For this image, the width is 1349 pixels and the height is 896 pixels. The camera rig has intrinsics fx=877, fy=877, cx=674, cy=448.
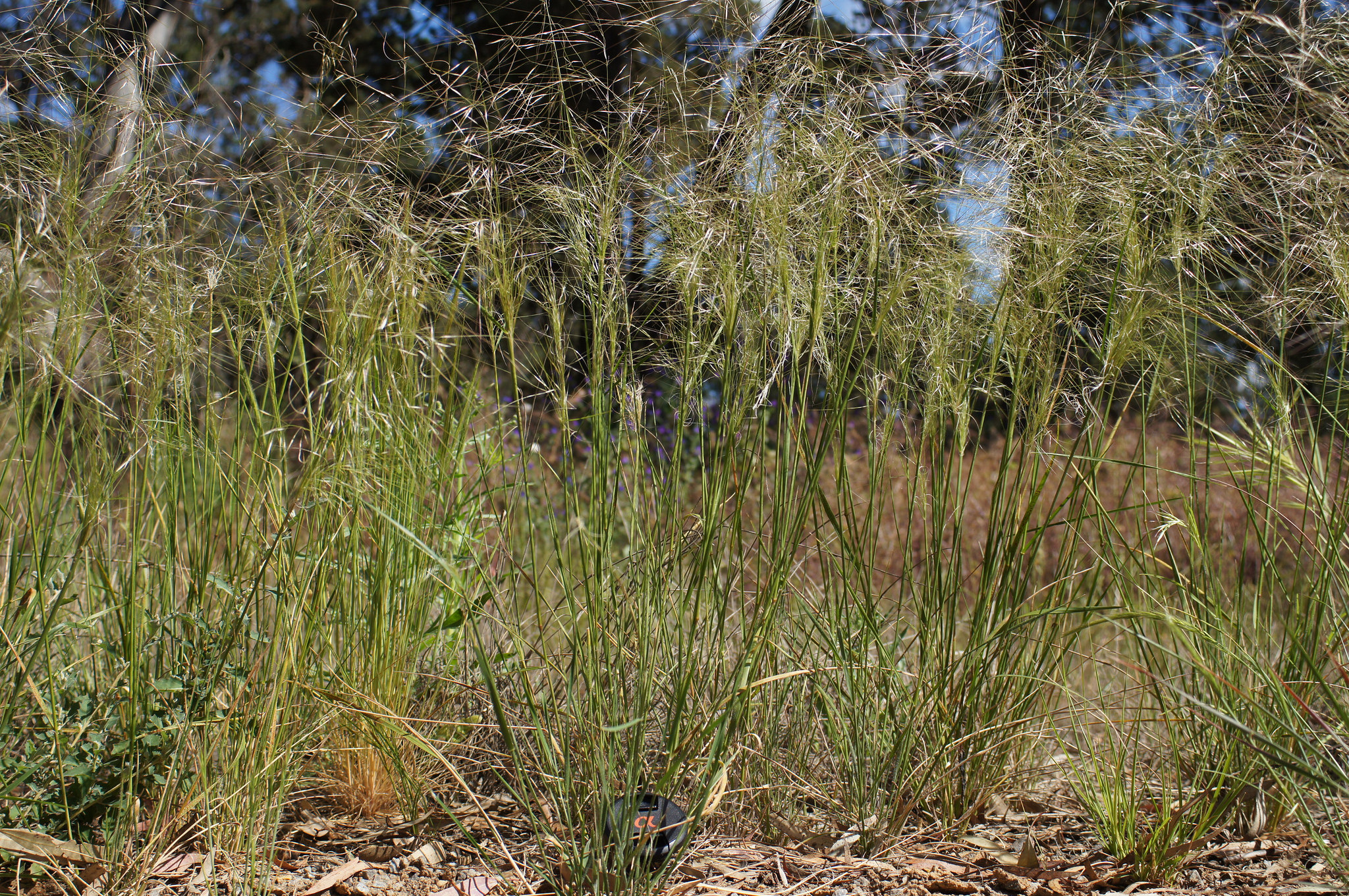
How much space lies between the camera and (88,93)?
1.52m

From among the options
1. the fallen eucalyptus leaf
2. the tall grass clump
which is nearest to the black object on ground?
the tall grass clump

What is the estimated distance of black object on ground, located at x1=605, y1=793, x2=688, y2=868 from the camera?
1195 mm

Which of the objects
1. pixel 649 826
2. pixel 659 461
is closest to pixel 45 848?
pixel 649 826

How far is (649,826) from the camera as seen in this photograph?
4.00 feet

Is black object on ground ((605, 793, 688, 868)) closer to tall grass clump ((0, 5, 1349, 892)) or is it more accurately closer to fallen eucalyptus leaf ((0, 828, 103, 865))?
tall grass clump ((0, 5, 1349, 892))

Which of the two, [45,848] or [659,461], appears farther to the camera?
[659,461]

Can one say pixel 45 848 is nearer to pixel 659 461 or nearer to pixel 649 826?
pixel 649 826

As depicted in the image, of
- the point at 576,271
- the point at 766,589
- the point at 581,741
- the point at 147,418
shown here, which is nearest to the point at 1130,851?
the point at 766,589

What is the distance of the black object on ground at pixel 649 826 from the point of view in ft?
3.92

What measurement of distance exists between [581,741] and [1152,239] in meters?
1.35

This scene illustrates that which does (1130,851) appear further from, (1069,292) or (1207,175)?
A: (1207,175)

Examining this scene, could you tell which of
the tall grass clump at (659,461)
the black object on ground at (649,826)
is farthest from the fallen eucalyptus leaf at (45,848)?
the black object on ground at (649,826)

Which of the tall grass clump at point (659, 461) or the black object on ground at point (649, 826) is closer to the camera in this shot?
the black object on ground at point (649, 826)

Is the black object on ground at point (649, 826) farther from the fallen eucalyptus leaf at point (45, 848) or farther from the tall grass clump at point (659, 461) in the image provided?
the fallen eucalyptus leaf at point (45, 848)
